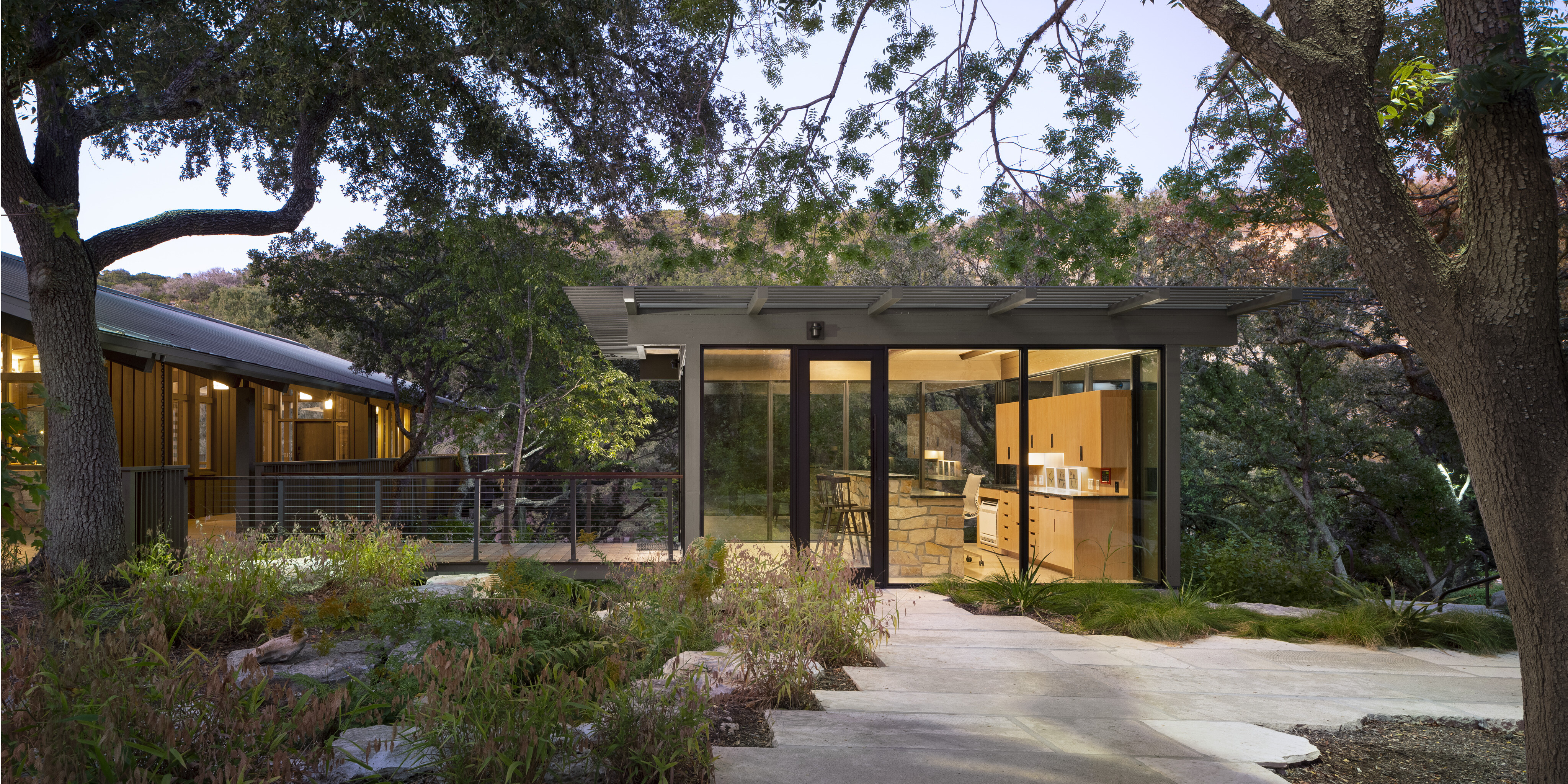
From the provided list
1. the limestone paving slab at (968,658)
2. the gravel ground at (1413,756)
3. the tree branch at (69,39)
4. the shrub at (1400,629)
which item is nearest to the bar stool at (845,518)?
the limestone paving slab at (968,658)

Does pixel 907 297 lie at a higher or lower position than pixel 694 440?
higher

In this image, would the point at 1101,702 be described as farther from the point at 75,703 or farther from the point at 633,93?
the point at 633,93

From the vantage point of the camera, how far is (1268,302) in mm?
7207

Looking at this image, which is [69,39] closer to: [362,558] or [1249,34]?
[362,558]

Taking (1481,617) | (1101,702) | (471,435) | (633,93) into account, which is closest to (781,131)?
(633,93)

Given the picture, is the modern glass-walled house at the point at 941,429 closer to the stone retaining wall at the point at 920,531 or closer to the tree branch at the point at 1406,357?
the stone retaining wall at the point at 920,531

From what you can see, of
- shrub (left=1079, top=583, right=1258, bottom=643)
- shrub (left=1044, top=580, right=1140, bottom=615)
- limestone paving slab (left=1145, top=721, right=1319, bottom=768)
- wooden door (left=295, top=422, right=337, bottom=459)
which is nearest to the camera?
limestone paving slab (left=1145, top=721, right=1319, bottom=768)

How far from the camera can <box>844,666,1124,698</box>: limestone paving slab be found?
4.58 meters

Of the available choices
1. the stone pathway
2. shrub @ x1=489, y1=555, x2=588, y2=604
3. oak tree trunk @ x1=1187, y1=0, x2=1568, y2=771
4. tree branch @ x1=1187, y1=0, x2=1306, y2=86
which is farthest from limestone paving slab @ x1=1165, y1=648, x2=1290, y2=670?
shrub @ x1=489, y1=555, x2=588, y2=604

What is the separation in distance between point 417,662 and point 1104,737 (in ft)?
8.99

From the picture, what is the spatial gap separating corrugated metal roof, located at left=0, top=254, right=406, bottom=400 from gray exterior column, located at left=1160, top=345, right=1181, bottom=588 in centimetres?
967

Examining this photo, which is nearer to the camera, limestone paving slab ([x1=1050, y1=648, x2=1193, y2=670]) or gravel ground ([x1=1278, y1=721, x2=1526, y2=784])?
gravel ground ([x1=1278, y1=721, x2=1526, y2=784])

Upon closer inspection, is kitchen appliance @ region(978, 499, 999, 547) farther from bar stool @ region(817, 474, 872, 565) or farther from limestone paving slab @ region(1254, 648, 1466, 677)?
limestone paving slab @ region(1254, 648, 1466, 677)

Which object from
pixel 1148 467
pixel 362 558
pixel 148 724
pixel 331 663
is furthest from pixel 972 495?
pixel 148 724
